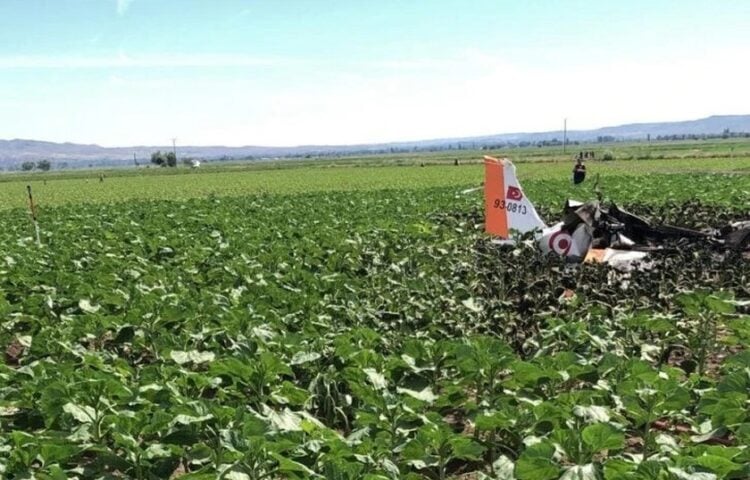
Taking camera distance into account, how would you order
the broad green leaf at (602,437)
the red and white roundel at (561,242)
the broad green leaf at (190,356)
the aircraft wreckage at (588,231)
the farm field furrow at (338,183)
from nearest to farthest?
the broad green leaf at (602,437) < the broad green leaf at (190,356) < the aircraft wreckage at (588,231) < the red and white roundel at (561,242) < the farm field furrow at (338,183)

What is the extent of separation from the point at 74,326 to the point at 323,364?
285 cm

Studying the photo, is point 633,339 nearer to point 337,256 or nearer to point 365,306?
point 365,306

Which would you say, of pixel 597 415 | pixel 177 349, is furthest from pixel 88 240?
pixel 597 415

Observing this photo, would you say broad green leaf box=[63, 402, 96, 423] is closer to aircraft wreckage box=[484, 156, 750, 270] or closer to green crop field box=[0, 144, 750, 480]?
green crop field box=[0, 144, 750, 480]

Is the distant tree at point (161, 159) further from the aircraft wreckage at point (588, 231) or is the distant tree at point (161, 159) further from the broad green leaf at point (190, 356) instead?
the broad green leaf at point (190, 356)

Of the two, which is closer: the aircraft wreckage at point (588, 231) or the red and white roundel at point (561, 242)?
the aircraft wreckage at point (588, 231)

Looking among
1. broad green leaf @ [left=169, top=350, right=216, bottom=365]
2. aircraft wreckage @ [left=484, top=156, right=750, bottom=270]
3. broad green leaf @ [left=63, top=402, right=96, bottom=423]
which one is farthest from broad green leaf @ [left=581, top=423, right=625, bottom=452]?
aircraft wreckage @ [left=484, top=156, right=750, bottom=270]

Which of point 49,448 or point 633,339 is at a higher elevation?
point 49,448

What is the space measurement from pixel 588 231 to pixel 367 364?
837 cm

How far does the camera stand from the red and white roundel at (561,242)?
1324 centimetres

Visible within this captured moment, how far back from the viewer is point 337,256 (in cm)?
1330

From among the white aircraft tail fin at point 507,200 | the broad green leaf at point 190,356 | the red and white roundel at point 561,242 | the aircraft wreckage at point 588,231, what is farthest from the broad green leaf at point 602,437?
the white aircraft tail fin at point 507,200

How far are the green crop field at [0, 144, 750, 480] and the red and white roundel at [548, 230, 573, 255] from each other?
46cm

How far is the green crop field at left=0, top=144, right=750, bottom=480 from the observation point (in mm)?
4141
